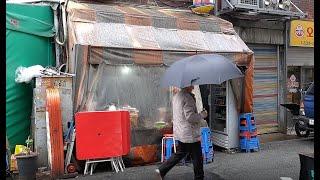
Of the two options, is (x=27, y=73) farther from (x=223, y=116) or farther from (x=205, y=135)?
(x=223, y=116)

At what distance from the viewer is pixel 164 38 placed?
916 cm

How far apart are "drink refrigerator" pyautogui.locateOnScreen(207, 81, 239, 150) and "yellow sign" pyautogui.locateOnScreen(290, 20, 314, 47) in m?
3.92

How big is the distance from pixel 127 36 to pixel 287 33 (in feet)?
20.7

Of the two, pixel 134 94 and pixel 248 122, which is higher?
Answer: pixel 134 94

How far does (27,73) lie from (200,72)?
3778mm

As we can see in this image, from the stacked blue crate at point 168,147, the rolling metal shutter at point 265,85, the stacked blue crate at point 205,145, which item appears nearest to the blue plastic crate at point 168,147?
the stacked blue crate at point 168,147

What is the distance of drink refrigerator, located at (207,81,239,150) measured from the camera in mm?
9828

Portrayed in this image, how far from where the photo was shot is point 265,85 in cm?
1259

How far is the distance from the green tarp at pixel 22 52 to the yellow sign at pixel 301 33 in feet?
25.7

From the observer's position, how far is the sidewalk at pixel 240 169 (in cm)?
761

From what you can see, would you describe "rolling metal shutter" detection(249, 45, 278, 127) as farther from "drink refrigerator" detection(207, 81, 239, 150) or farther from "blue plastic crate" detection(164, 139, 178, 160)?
"blue plastic crate" detection(164, 139, 178, 160)

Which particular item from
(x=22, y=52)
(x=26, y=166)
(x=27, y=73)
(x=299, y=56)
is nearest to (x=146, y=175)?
(x=26, y=166)
